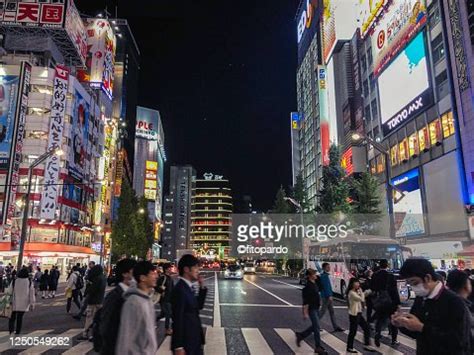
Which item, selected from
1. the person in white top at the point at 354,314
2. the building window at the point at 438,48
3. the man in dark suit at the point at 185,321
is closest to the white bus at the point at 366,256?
the person in white top at the point at 354,314

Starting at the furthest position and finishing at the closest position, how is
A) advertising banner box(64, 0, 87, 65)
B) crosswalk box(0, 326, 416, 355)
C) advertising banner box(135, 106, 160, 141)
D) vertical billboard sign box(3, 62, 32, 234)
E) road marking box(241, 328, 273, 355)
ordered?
advertising banner box(135, 106, 160, 141) → advertising banner box(64, 0, 87, 65) → vertical billboard sign box(3, 62, 32, 234) → road marking box(241, 328, 273, 355) → crosswalk box(0, 326, 416, 355)

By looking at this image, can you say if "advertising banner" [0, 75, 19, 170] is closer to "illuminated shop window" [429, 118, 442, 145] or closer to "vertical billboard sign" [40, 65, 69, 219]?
"vertical billboard sign" [40, 65, 69, 219]

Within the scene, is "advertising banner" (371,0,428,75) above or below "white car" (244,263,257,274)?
above

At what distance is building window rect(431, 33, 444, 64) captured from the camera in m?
33.6

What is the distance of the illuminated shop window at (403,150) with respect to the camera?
40.0 m

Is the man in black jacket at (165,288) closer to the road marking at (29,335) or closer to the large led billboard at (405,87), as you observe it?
the road marking at (29,335)

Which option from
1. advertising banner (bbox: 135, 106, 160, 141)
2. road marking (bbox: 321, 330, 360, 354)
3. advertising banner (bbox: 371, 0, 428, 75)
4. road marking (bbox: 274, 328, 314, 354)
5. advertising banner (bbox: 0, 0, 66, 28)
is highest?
advertising banner (bbox: 135, 106, 160, 141)

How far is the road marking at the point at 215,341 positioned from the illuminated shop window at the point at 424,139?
3024cm

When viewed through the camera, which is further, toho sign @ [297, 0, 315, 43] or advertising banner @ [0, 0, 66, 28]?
toho sign @ [297, 0, 315, 43]

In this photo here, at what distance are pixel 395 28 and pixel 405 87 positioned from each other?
746cm

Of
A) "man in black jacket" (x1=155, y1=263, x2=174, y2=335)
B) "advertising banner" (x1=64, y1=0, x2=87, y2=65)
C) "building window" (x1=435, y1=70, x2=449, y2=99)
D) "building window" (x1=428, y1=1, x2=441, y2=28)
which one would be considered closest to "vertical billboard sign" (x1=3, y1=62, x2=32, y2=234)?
"advertising banner" (x1=64, y1=0, x2=87, y2=65)

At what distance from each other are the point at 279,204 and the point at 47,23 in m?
34.2

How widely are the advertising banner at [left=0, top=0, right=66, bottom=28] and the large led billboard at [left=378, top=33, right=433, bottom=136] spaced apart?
3553 cm

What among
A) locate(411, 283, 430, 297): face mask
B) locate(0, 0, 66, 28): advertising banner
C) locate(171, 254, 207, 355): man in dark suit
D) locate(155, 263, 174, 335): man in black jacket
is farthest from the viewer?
locate(0, 0, 66, 28): advertising banner
